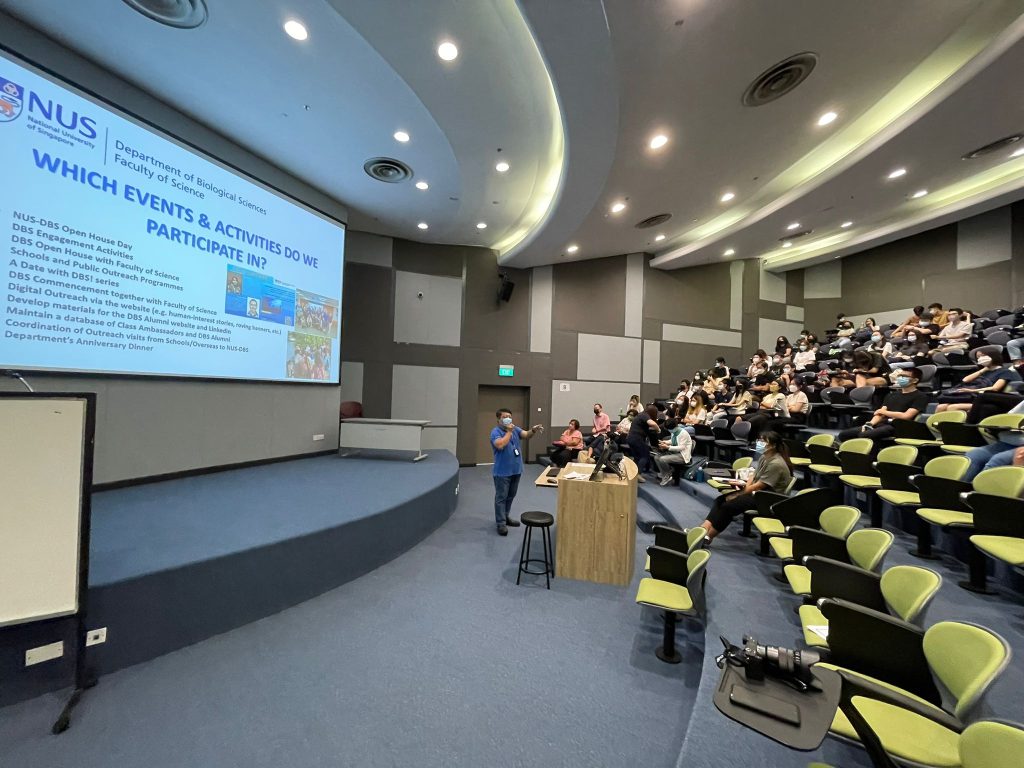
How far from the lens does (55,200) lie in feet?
11.1

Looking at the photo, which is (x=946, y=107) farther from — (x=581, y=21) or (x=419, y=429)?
(x=419, y=429)

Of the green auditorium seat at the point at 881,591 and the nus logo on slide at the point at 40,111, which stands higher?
the nus logo on slide at the point at 40,111

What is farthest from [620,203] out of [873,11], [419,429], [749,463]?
[419,429]

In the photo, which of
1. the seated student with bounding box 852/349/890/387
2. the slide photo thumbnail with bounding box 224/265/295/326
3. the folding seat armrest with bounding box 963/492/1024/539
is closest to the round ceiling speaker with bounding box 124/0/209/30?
the slide photo thumbnail with bounding box 224/265/295/326

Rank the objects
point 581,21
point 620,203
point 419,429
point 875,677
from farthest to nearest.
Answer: point 620,203 → point 419,429 → point 581,21 → point 875,677

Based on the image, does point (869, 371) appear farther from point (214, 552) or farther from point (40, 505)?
point (40, 505)

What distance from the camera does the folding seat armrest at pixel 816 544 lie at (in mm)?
2506

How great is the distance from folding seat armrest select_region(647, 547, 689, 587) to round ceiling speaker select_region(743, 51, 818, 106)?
16.5ft

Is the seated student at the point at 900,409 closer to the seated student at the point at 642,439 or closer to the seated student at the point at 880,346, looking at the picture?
the seated student at the point at 642,439

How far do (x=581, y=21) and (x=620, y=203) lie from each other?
3.87 meters

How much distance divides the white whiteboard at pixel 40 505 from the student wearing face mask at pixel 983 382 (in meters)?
7.37

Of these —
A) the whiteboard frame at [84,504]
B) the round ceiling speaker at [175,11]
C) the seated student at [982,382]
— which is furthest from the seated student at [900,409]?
the round ceiling speaker at [175,11]

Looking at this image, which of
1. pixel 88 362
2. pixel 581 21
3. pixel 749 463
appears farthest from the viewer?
pixel 749 463

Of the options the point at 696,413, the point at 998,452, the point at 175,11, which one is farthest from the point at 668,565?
the point at 175,11
